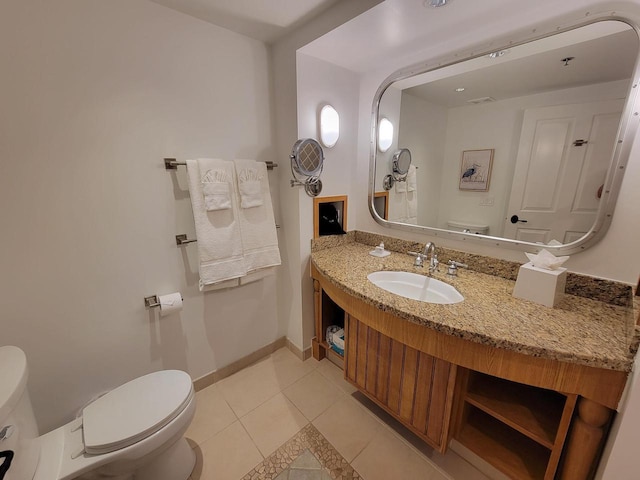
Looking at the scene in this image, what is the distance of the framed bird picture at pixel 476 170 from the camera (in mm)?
1361

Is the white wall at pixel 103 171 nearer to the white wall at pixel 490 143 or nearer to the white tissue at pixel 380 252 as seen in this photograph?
the white tissue at pixel 380 252

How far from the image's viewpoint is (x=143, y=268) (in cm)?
137

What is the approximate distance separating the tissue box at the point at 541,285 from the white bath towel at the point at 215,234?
54.2 inches

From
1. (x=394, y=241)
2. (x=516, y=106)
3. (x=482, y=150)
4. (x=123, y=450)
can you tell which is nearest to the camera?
(x=123, y=450)

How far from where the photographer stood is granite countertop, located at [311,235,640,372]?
31.1 inches

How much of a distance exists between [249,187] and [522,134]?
4.57 ft

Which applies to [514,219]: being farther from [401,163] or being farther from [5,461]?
[5,461]

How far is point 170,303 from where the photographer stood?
54.8 inches

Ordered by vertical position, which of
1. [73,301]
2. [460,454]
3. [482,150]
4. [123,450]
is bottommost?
[460,454]

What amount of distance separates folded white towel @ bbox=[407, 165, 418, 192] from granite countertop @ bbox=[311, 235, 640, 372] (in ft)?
1.97

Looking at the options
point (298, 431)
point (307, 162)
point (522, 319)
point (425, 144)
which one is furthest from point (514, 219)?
point (298, 431)

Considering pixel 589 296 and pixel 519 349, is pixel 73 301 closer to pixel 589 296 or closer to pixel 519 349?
pixel 519 349

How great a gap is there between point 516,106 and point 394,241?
94 cm

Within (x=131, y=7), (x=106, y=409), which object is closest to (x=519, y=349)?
(x=106, y=409)
